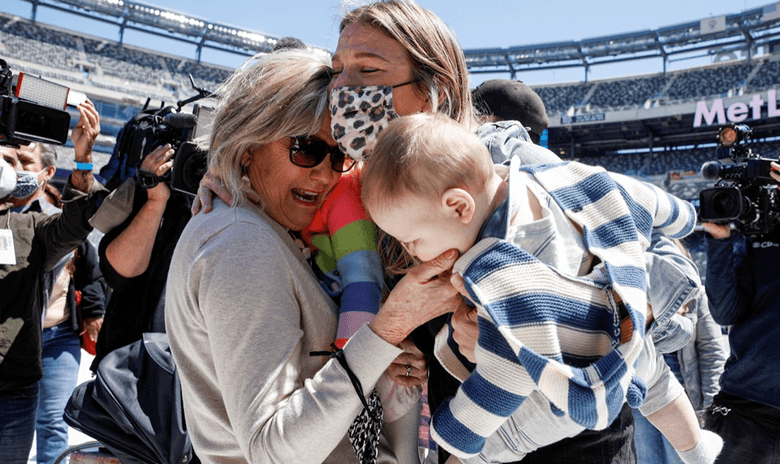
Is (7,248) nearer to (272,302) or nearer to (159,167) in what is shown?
(159,167)

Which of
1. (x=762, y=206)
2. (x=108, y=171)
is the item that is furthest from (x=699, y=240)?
(x=108, y=171)

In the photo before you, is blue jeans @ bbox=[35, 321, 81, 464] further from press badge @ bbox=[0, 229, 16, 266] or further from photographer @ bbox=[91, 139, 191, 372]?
photographer @ bbox=[91, 139, 191, 372]

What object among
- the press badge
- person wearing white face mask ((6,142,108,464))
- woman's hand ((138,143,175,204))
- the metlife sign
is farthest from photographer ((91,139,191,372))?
the metlife sign

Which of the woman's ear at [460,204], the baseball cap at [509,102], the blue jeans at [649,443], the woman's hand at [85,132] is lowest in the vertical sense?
the blue jeans at [649,443]

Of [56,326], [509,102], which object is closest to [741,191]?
[509,102]

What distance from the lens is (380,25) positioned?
5.10 feet

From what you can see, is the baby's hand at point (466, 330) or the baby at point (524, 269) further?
the baby's hand at point (466, 330)

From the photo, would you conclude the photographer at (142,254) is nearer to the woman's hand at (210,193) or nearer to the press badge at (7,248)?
the press badge at (7,248)

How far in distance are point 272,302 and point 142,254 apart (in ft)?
5.32

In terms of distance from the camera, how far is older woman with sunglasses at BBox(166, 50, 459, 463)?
128 cm

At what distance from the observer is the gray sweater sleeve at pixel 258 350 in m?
1.27

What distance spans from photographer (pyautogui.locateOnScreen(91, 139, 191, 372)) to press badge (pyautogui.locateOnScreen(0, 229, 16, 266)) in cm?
61

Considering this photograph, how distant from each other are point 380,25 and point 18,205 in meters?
3.03

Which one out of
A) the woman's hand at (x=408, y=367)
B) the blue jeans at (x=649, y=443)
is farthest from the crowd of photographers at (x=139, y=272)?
the woman's hand at (x=408, y=367)
